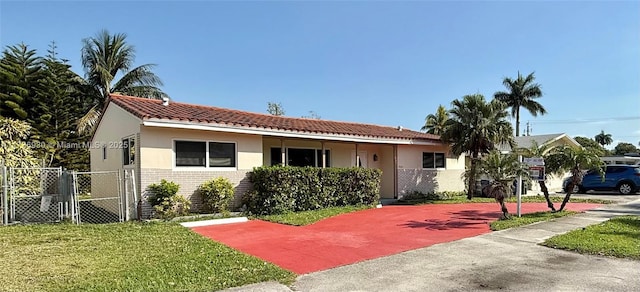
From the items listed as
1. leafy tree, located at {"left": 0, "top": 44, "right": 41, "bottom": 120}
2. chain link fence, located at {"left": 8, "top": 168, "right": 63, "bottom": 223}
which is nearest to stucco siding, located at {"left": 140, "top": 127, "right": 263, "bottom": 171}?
chain link fence, located at {"left": 8, "top": 168, "right": 63, "bottom": 223}

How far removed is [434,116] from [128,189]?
27.4 metres

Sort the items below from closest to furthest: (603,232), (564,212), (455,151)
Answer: (603,232), (564,212), (455,151)

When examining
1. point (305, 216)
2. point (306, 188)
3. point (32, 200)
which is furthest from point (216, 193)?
point (32, 200)

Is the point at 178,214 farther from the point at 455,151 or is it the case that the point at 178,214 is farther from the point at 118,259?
the point at 455,151

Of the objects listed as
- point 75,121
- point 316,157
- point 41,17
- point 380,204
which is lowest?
point 380,204

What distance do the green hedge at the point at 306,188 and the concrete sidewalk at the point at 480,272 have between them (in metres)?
5.96

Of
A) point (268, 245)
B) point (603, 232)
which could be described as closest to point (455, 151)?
point (603, 232)

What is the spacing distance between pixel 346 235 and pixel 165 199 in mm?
5223

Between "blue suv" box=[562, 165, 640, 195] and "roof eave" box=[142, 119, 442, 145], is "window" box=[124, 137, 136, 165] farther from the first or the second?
"blue suv" box=[562, 165, 640, 195]

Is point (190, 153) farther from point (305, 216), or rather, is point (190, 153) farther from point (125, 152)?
point (305, 216)

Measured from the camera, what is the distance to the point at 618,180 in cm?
2094

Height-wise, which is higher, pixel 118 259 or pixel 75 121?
pixel 75 121

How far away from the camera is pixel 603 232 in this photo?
8672 mm

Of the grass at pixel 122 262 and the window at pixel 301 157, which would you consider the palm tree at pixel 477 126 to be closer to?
the window at pixel 301 157
